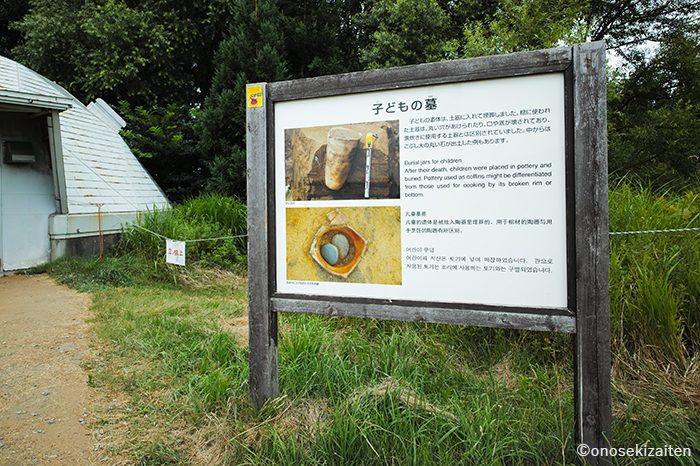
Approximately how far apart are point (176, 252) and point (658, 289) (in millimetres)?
5246

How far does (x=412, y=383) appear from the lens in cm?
309

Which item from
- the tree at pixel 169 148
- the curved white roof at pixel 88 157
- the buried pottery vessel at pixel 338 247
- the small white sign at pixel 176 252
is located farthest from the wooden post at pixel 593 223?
the tree at pixel 169 148

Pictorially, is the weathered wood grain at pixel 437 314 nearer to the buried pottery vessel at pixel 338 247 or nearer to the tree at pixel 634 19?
the buried pottery vessel at pixel 338 247

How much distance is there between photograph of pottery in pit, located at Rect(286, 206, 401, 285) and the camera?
2.60 meters

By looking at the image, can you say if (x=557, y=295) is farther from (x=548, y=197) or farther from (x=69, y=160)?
(x=69, y=160)

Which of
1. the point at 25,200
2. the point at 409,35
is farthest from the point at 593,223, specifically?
the point at 409,35

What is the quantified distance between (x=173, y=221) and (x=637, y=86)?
1357cm

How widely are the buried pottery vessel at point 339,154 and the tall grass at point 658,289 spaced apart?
95.3 inches

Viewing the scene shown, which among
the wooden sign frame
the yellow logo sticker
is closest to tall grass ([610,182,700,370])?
the wooden sign frame

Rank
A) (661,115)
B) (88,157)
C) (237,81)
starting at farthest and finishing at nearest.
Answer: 1. (237,81)
2. (661,115)
3. (88,157)

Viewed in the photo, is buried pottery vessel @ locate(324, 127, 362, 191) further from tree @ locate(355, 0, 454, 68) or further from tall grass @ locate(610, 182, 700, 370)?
tree @ locate(355, 0, 454, 68)

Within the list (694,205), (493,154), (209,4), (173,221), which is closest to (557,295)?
(493,154)

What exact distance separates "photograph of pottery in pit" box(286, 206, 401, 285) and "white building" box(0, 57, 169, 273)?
263 inches

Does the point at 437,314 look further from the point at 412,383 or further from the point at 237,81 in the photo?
the point at 237,81
